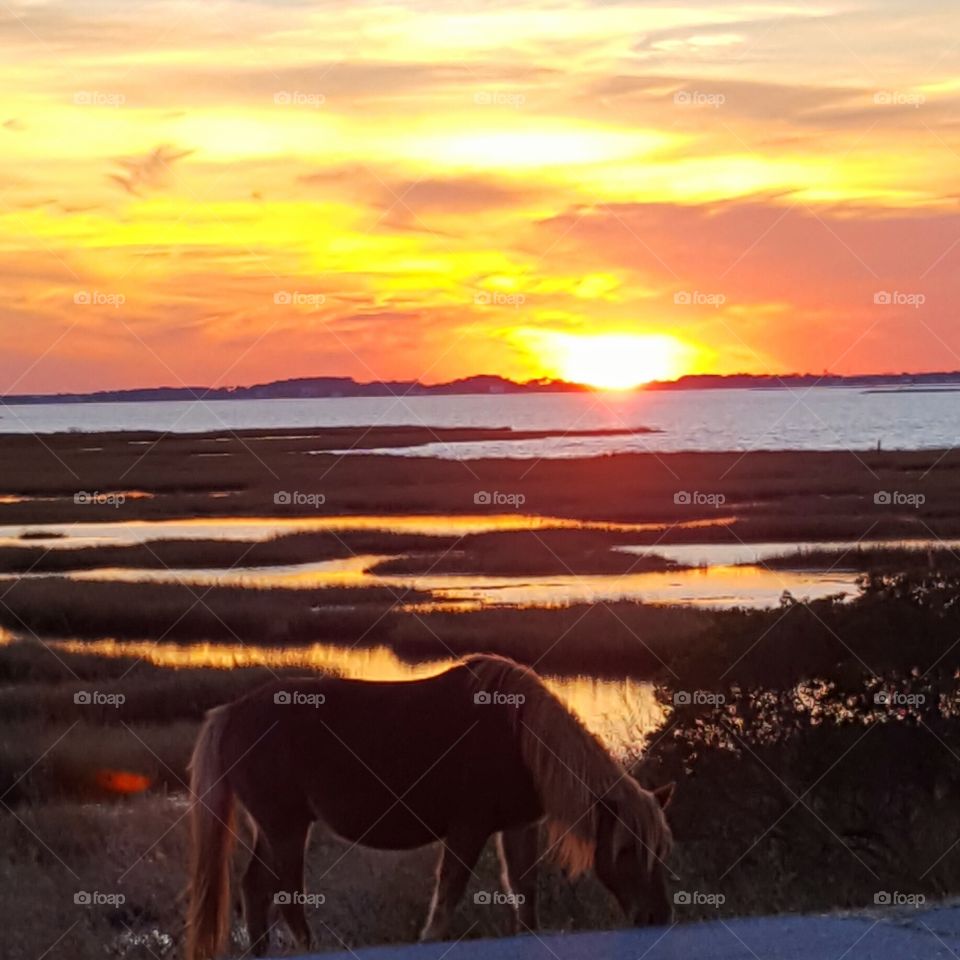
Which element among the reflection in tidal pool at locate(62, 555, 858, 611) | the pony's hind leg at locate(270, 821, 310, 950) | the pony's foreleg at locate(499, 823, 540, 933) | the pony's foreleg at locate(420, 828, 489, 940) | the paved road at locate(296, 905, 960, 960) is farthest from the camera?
the reflection in tidal pool at locate(62, 555, 858, 611)

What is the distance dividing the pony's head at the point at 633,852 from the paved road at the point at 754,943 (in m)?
0.46

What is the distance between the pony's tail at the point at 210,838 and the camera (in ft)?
28.0

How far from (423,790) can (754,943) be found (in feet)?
8.04

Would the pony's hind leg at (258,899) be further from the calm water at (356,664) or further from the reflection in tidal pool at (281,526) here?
the reflection in tidal pool at (281,526)

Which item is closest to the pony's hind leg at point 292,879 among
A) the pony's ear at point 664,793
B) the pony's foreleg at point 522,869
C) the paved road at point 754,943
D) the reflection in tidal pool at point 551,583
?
the pony's foreleg at point 522,869

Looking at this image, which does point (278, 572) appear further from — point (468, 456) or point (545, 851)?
point (468, 456)

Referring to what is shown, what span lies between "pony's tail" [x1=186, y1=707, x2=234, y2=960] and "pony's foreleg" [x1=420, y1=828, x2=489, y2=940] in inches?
47.1

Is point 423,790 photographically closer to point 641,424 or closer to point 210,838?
point 210,838

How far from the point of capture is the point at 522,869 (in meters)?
8.52

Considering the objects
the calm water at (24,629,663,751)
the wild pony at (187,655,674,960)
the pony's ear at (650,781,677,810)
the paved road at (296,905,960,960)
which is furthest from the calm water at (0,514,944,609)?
the paved road at (296,905,960,960)

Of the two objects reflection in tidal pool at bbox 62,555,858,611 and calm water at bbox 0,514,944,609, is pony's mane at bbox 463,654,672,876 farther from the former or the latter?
reflection in tidal pool at bbox 62,555,858,611

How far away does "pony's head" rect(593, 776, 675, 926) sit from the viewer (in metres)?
8.01

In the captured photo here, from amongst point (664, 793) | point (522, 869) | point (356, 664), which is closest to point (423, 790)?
point (522, 869)

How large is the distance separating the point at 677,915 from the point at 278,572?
2208cm
